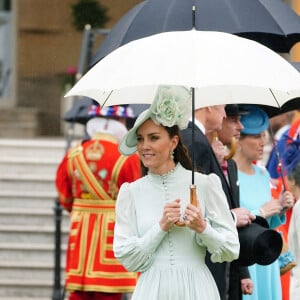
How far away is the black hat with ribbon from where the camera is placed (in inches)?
270

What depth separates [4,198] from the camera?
14102 millimetres

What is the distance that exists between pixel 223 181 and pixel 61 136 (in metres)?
10.1

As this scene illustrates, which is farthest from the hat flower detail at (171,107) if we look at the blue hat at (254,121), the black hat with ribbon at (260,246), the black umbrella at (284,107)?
the black umbrella at (284,107)

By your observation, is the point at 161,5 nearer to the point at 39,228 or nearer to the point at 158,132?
the point at 158,132

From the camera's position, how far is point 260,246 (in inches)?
269

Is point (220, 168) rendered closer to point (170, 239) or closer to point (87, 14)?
point (170, 239)

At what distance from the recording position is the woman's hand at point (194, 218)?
596cm

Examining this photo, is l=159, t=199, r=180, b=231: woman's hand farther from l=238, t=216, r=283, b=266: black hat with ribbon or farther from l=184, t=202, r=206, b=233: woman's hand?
l=238, t=216, r=283, b=266: black hat with ribbon

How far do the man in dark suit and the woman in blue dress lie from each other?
1.42ft

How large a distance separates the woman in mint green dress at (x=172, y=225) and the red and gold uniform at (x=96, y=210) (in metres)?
3.33

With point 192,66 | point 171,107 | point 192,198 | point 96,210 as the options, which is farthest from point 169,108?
point 96,210

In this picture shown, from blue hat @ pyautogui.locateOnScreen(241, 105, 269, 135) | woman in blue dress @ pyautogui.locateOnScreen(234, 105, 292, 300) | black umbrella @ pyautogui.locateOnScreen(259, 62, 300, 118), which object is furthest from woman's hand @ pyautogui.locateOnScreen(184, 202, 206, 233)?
black umbrella @ pyautogui.locateOnScreen(259, 62, 300, 118)

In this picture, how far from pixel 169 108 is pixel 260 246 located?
41.4 inches

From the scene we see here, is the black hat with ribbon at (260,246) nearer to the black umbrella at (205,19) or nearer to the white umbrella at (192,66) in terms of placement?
the white umbrella at (192,66)
